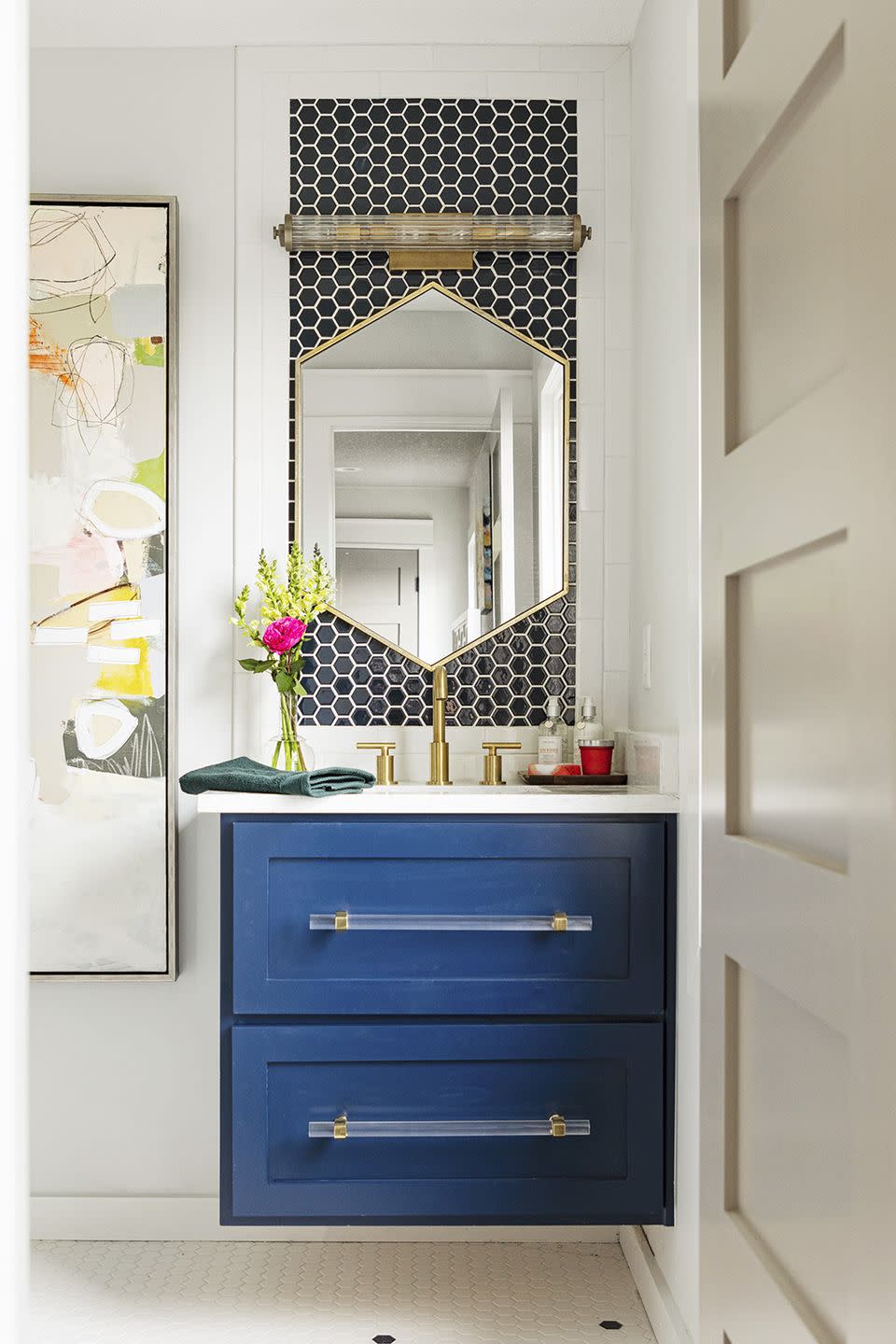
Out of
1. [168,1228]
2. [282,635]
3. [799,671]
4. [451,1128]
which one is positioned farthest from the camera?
[168,1228]

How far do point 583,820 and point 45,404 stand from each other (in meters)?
1.51

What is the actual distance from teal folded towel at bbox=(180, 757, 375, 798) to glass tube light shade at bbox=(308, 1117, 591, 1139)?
585mm

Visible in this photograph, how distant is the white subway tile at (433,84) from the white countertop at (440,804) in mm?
1637

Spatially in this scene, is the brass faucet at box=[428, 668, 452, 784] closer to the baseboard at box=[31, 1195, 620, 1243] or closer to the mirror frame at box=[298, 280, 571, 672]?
the mirror frame at box=[298, 280, 571, 672]

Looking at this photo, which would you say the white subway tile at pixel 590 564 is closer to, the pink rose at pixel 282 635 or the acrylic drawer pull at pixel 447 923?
the pink rose at pixel 282 635

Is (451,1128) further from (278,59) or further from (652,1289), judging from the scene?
(278,59)

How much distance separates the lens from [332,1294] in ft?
7.59

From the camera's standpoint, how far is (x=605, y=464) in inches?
105

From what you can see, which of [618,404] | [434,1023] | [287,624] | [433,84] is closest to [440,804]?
[434,1023]

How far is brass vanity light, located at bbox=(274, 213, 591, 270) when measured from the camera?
8.47 ft

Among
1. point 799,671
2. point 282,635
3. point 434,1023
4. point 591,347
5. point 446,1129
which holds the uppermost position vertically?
point 591,347

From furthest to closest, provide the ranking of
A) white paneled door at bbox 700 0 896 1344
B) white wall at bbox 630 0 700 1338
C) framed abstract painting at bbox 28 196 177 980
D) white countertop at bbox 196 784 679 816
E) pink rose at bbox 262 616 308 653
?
framed abstract painting at bbox 28 196 177 980 < pink rose at bbox 262 616 308 653 < white countertop at bbox 196 784 679 816 < white wall at bbox 630 0 700 1338 < white paneled door at bbox 700 0 896 1344

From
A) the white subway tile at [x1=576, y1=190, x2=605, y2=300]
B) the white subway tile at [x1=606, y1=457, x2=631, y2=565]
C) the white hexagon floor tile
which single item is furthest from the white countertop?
the white subway tile at [x1=576, y1=190, x2=605, y2=300]

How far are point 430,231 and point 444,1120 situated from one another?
1.85 meters
